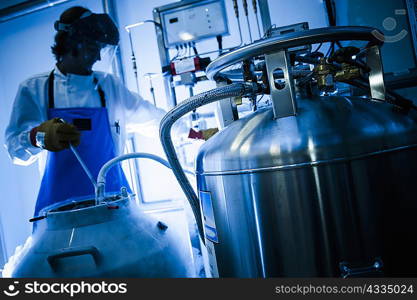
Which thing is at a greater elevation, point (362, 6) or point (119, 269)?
point (362, 6)

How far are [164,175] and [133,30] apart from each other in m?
0.97

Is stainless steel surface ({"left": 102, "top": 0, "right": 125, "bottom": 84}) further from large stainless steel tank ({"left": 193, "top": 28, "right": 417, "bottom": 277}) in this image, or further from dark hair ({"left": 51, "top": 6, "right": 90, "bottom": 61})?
large stainless steel tank ({"left": 193, "top": 28, "right": 417, "bottom": 277})

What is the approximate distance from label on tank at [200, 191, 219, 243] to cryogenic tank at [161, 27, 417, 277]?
36 mm

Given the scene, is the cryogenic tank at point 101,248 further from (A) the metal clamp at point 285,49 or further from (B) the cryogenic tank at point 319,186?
(A) the metal clamp at point 285,49

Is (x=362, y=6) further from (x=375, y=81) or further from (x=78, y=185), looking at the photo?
(x=78, y=185)

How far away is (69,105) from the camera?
4.17 feet

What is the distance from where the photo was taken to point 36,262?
24.6 inches

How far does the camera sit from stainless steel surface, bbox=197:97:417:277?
0.42 m

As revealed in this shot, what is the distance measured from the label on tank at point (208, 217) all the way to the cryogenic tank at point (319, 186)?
4 cm

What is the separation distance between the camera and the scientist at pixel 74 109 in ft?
3.80

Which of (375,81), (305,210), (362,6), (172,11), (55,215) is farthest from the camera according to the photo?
(172,11)

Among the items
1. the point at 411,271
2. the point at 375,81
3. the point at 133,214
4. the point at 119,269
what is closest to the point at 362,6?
the point at 375,81

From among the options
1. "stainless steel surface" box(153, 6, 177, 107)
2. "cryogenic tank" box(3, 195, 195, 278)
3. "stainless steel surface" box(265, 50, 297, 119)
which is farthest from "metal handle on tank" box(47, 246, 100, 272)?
"stainless steel surface" box(153, 6, 177, 107)

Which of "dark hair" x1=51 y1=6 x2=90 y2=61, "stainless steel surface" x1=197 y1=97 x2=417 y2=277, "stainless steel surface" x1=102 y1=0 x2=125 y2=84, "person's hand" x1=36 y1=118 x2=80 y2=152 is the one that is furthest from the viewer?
"stainless steel surface" x1=102 y1=0 x2=125 y2=84
